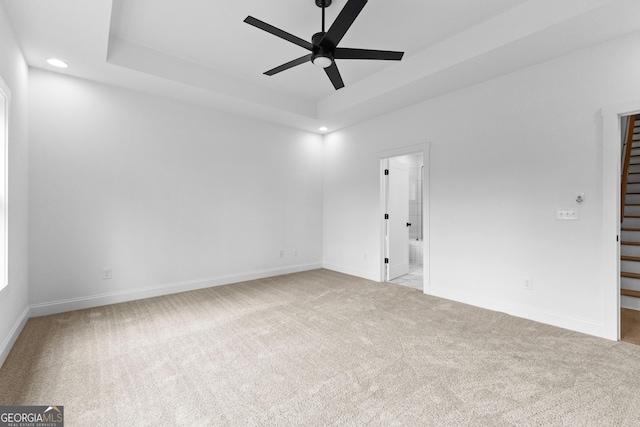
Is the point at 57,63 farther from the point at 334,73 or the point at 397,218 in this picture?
the point at 397,218

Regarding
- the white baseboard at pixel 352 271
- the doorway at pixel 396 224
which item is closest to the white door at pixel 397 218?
the doorway at pixel 396 224

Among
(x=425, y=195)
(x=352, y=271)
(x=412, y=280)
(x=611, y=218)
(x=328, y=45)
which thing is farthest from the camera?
(x=352, y=271)

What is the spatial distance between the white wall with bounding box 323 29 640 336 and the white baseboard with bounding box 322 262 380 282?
3.65 feet

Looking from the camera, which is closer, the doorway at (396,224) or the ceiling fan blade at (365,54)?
the ceiling fan blade at (365,54)

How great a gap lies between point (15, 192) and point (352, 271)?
4462 mm

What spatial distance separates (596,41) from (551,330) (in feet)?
9.09

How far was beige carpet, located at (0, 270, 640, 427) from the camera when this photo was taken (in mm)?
1718

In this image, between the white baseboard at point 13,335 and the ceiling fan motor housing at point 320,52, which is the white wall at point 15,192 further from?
the ceiling fan motor housing at point 320,52

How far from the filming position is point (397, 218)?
17.1ft

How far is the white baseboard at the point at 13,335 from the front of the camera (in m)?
2.26

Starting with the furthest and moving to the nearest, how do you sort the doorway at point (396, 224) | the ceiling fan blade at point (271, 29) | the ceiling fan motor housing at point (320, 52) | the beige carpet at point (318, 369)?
the doorway at point (396, 224)
the ceiling fan motor housing at point (320, 52)
the ceiling fan blade at point (271, 29)
the beige carpet at point (318, 369)

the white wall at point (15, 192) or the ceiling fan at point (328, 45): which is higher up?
the ceiling fan at point (328, 45)

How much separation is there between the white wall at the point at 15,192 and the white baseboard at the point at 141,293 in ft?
0.76

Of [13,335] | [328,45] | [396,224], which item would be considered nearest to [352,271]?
[396,224]
